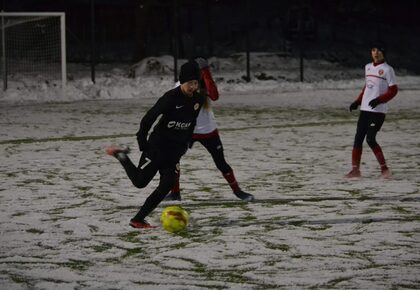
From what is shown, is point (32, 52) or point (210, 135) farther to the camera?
point (32, 52)

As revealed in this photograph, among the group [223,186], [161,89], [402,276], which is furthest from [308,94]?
[402,276]

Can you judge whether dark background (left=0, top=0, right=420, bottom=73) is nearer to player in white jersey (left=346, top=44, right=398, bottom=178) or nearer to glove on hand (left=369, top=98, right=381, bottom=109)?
player in white jersey (left=346, top=44, right=398, bottom=178)

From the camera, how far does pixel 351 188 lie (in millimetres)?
10953

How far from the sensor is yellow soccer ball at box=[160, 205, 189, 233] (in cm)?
833

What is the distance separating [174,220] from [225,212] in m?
1.20

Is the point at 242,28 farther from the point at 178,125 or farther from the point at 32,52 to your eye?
the point at 178,125

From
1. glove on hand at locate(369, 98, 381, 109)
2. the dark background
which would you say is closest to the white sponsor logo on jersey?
glove on hand at locate(369, 98, 381, 109)

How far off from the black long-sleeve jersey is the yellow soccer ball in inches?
24.7

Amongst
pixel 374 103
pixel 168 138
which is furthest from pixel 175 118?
pixel 374 103

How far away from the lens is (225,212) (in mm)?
9438

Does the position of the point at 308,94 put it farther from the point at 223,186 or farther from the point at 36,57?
the point at 223,186

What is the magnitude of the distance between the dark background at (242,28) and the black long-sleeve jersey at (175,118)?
2904cm

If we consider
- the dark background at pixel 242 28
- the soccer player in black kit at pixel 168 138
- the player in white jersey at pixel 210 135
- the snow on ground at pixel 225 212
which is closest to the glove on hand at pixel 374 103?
the snow on ground at pixel 225 212

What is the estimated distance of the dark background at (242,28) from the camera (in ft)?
132
